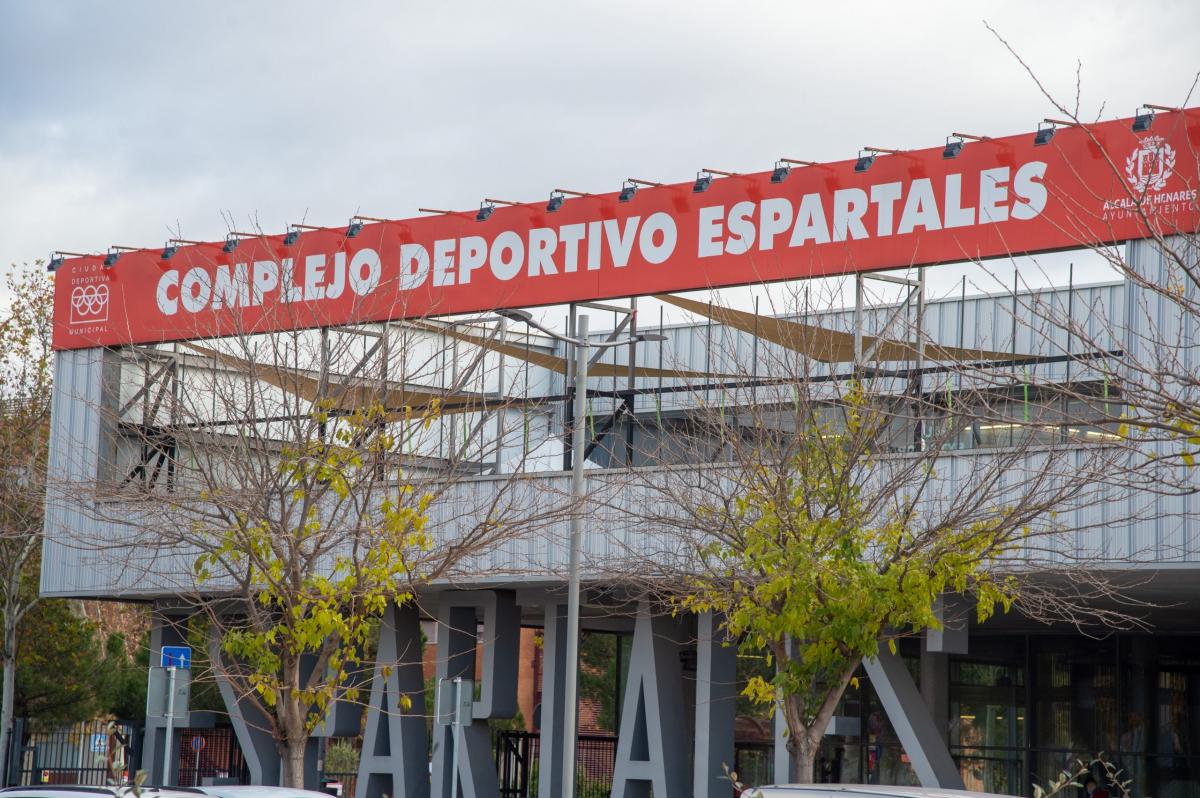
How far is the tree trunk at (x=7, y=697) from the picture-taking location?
31.9 meters

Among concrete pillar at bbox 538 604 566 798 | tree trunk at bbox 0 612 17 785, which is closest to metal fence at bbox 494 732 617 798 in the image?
concrete pillar at bbox 538 604 566 798

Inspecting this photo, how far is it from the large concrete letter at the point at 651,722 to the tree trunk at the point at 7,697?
13.7m

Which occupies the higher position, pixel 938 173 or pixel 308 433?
pixel 938 173

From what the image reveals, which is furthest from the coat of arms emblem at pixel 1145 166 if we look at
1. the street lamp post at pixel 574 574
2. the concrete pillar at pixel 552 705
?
the concrete pillar at pixel 552 705

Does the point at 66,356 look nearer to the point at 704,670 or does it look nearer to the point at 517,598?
the point at 517,598

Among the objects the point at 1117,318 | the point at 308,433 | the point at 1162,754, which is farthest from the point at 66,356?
the point at 1162,754

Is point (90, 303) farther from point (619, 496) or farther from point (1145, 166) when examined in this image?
point (1145, 166)

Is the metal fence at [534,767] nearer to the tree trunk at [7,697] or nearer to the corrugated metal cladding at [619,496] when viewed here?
the corrugated metal cladding at [619,496]

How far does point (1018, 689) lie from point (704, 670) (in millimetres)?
10789

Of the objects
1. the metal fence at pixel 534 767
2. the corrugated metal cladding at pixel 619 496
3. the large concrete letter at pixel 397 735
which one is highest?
the corrugated metal cladding at pixel 619 496

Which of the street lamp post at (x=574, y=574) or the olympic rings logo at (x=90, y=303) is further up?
the olympic rings logo at (x=90, y=303)

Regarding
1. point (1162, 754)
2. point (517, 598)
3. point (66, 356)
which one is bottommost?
point (1162, 754)

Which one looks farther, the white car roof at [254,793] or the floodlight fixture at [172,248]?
the floodlight fixture at [172,248]

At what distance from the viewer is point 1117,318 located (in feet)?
91.4
